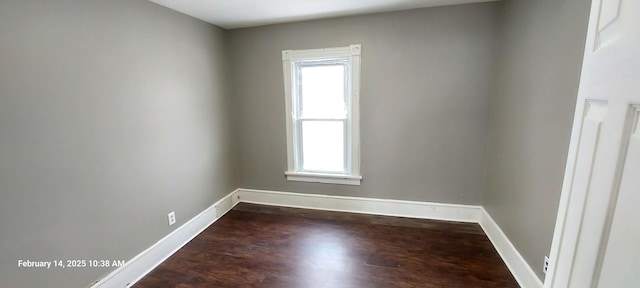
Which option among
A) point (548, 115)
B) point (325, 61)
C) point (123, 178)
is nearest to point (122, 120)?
point (123, 178)

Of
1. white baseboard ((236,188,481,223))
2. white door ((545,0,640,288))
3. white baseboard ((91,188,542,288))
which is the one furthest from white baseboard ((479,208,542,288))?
white door ((545,0,640,288))

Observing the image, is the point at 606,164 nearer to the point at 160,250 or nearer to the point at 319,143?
the point at 319,143

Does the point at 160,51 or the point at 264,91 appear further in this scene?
the point at 264,91

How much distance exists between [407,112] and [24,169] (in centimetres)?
288

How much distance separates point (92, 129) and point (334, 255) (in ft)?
6.61

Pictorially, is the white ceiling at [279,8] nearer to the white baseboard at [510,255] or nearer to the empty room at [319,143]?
the empty room at [319,143]

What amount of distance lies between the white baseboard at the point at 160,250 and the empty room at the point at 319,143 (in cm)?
2

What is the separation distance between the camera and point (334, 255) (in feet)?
7.50

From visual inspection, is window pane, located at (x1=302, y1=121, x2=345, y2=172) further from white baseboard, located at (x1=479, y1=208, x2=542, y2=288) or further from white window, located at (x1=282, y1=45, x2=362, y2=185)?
white baseboard, located at (x1=479, y1=208, x2=542, y2=288)

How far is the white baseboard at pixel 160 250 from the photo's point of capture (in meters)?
1.88

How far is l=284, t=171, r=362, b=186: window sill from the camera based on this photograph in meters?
3.04

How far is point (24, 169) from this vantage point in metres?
1.39

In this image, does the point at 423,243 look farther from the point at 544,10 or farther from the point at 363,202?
the point at 544,10

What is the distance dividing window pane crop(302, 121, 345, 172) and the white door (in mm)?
2325
